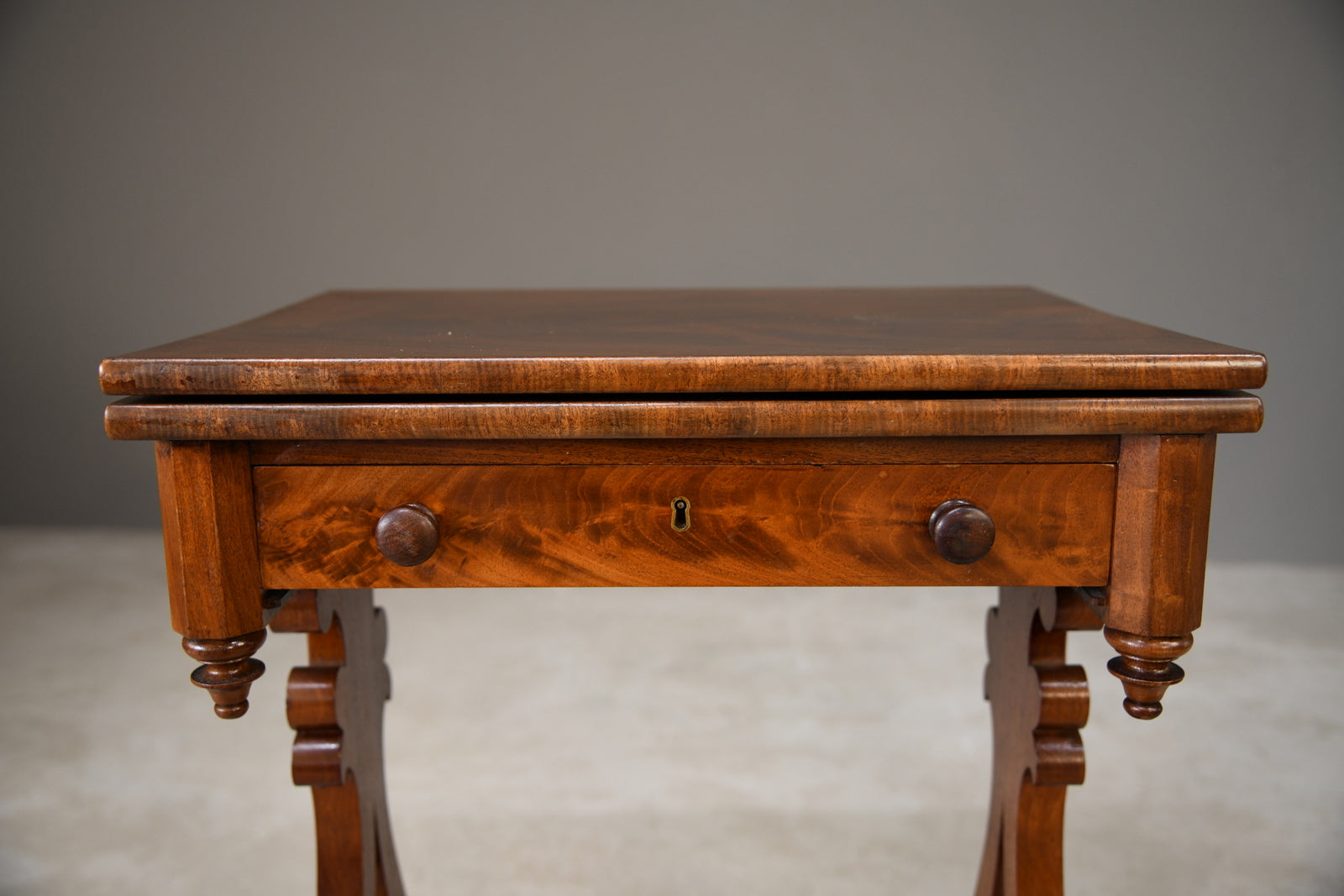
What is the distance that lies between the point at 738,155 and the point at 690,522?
7.80 feet

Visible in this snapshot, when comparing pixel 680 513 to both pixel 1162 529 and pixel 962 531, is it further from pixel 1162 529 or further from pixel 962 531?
pixel 1162 529

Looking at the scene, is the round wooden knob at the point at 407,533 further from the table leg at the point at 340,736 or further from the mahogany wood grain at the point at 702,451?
the table leg at the point at 340,736

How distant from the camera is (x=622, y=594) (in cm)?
311

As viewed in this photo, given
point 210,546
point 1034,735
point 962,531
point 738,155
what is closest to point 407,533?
point 210,546

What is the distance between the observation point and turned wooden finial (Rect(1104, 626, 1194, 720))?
1.09m

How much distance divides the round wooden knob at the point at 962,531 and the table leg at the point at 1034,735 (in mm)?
406

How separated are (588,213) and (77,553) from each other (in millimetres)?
1721

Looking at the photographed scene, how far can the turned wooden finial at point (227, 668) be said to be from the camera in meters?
1.09

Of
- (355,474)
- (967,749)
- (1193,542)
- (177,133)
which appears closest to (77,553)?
(177,133)

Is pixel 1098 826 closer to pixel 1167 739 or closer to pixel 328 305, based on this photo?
pixel 1167 739

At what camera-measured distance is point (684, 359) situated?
40.4 inches

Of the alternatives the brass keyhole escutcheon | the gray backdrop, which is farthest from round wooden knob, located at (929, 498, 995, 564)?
the gray backdrop

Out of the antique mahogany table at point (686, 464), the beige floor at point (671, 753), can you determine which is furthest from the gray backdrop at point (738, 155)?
the antique mahogany table at point (686, 464)

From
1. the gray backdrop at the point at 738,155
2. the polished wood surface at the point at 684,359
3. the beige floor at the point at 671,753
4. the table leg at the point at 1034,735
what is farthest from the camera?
the gray backdrop at the point at 738,155
